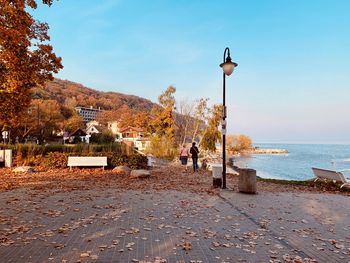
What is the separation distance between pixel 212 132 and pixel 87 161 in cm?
2257

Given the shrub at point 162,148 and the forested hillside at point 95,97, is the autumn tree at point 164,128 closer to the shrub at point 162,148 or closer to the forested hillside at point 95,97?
the shrub at point 162,148

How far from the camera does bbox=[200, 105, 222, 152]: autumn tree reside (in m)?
36.7

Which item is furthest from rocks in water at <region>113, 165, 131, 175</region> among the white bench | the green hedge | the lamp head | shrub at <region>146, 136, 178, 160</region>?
shrub at <region>146, 136, 178, 160</region>

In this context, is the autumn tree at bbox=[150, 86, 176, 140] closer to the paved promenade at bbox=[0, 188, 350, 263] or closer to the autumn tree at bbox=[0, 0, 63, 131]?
the autumn tree at bbox=[0, 0, 63, 131]

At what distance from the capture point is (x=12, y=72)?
1215 centimetres

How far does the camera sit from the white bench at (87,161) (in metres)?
16.1

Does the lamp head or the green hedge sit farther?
the green hedge

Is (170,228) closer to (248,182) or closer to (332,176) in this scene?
(248,182)

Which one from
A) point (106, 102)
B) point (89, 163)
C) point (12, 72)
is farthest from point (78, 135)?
point (106, 102)

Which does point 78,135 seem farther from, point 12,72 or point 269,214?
point 269,214

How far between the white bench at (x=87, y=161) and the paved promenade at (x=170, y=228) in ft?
23.4

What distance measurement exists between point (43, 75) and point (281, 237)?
12.5 m

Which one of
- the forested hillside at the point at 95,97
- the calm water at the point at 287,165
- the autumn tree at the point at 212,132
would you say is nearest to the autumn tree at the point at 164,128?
the autumn tree at the point at 212,132

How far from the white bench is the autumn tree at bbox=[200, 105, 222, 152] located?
21915 millimetres
